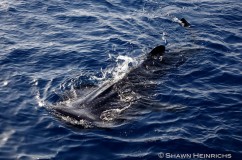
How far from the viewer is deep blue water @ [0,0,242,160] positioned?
11125mm

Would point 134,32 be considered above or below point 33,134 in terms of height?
above

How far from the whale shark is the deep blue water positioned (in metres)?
0.27

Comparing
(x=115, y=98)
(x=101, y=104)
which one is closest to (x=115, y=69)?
(x=115, y=98)

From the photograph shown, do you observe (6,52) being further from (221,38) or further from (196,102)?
(221,38)

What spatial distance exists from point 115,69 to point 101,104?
379cm

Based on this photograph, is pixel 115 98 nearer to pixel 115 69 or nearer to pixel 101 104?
pixel 101 104

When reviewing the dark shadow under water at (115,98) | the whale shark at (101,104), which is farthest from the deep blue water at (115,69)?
the whale shark at (101,104)

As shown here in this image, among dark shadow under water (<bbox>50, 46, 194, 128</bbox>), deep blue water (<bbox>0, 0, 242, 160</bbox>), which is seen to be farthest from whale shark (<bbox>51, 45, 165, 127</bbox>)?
deep blue water (<bbox>0, 0, 242, 160</bbox>)

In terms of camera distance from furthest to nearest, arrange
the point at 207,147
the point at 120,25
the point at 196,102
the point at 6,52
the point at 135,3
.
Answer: the point at 135,3
the point at 120,25
the point at 6,52
the point at 196,102
the point at 207,147

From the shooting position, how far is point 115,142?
1108 cm

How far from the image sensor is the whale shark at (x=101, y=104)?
11703 millimetres

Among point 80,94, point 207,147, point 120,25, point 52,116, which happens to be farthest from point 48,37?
point 207,147

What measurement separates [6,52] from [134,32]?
704cm

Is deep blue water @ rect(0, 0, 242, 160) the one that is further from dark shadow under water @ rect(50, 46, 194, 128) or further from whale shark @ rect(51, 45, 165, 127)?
whale shark @ rect(51, 45, 165, 127)
